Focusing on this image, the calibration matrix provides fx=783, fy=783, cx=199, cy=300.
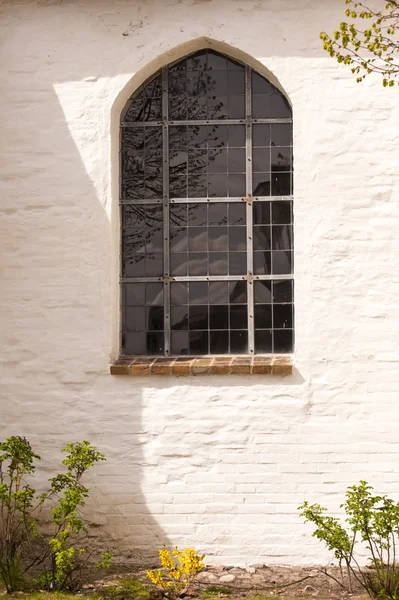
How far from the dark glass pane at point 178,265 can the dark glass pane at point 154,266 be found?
0.10 metres

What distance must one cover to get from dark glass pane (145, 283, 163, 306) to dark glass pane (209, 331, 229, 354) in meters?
0.55

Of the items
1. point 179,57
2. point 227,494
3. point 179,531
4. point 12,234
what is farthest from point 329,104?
point 179,531

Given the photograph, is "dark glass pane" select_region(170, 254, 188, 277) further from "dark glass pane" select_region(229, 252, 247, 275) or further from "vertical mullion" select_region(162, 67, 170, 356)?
"dark glass pane" select_region(229, 252, 247, 275)

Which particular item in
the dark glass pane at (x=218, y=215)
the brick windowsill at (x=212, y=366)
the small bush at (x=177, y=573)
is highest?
the dark glass pane at (x=218, y=215)

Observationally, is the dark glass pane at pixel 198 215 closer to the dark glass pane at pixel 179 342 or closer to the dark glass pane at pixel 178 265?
the dark glass pane at pixel 178 265

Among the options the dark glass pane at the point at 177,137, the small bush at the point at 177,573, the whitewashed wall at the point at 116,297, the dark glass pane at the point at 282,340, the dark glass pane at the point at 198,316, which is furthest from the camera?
the dark glass pane at the point at 177,137

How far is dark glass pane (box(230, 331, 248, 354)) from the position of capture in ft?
22.1

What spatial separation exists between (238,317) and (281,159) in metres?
1.42

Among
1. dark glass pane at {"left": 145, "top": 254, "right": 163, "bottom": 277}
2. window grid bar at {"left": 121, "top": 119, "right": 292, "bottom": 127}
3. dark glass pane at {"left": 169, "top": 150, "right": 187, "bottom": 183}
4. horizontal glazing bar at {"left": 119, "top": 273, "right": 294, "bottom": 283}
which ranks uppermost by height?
window grid bar at {"left": 121, "top": 119, "right": 292, "bottom": 127}

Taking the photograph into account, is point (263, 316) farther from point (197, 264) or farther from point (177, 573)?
point (177, 573)

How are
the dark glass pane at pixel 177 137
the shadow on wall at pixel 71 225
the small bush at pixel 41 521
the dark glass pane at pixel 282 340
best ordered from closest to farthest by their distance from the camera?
A: the small bush at pixel 41 521, the shadow on wall at pixel 71 225, the dark glass pane at pixel 282 340, the dark glass pane at pixel 177 137

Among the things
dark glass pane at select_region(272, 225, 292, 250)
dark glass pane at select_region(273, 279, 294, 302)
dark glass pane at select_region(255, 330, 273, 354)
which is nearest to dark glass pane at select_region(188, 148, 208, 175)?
dark glass pane at select_region(272, 225, 292, 250)

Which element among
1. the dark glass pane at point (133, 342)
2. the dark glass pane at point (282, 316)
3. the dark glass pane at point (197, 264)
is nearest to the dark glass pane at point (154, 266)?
the dark glass pane at point (197, 264)

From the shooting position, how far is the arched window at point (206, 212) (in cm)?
675
